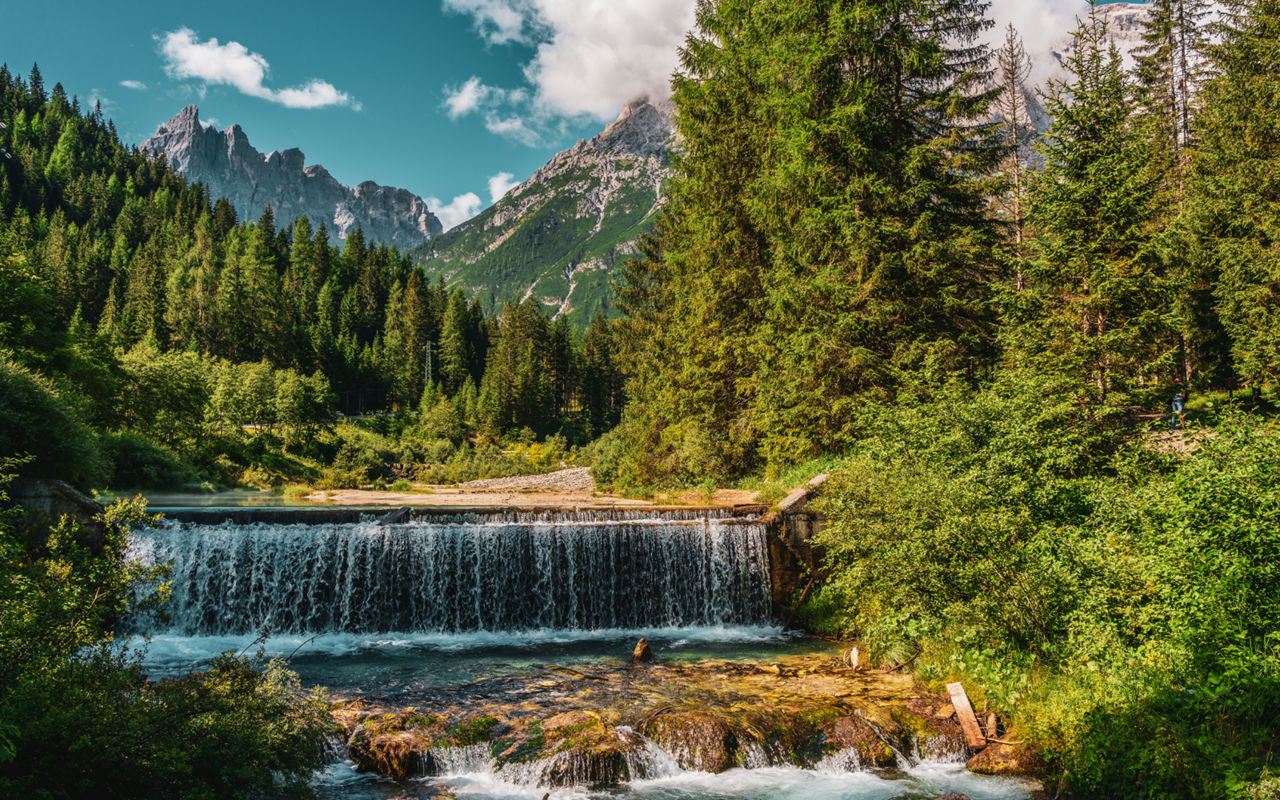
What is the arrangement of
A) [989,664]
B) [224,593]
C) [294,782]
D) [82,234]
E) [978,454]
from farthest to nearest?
[82,234]
[224,593]
[978,454]
[989,664]
[294,782]

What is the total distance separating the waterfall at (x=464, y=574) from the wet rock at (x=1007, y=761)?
677 centimetres

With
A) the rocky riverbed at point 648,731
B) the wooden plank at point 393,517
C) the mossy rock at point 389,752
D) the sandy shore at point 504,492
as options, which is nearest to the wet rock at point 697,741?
the rocky riverbed at point 648,731

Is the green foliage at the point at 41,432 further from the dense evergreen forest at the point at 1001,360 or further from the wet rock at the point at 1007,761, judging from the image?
the wet rock at the point at 1007,761

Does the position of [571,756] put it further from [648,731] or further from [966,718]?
[966,718]

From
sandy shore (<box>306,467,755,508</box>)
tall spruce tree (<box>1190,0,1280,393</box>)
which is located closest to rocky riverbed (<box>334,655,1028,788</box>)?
sandy shore (<box>306,467,755,508</box>)

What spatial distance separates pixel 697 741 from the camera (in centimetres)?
797

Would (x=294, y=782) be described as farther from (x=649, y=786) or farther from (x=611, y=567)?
(x=611, y=567)

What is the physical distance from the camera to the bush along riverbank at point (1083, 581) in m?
6.29

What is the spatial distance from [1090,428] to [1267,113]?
1832 cm

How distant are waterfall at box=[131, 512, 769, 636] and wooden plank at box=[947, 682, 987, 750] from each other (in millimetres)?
6008

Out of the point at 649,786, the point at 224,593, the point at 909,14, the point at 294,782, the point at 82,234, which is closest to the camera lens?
the point at 294,782

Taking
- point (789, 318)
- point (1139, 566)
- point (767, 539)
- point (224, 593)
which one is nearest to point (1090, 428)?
point (1139, 566)

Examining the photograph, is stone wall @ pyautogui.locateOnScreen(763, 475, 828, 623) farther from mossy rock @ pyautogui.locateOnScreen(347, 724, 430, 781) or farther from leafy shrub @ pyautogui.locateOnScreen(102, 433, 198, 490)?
leafy shrub @ pyautogui.locateOnScreen(102, 433, 198, 490)

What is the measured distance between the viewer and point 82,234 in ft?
316
